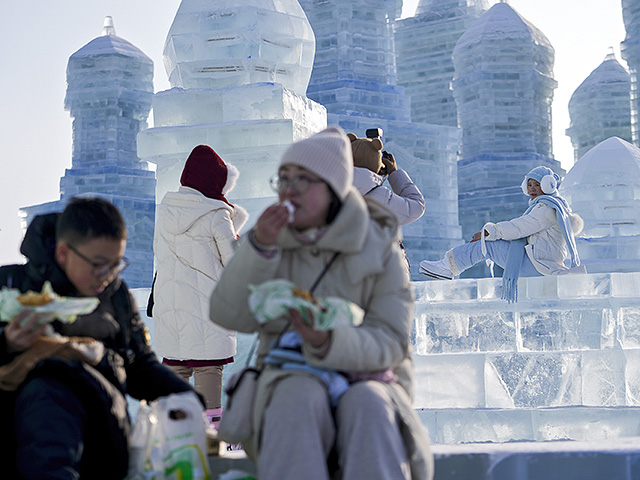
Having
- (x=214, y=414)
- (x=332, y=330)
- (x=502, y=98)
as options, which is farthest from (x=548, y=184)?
(x=502, y=98)

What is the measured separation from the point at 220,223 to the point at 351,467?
8.43 ft

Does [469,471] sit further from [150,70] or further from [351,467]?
[150,70]

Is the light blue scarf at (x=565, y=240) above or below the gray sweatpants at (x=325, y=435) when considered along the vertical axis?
above

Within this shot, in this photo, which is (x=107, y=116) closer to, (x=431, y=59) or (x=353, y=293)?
(x=431, y=59)

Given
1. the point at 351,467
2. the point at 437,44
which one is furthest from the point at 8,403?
the point at 437,44

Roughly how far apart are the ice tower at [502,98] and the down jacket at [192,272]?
82.1ft

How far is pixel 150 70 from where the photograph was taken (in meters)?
33.2

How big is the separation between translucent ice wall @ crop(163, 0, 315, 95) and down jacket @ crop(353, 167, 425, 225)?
6.74 ft

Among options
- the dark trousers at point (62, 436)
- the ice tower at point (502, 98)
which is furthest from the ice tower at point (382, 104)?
the dark trousers at point (62, 436)

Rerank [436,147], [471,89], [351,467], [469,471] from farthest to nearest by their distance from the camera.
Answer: [471,89]
[436,147]
[469,471]
[351,467]

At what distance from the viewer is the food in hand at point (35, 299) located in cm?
245

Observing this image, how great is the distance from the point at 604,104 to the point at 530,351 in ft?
93.3

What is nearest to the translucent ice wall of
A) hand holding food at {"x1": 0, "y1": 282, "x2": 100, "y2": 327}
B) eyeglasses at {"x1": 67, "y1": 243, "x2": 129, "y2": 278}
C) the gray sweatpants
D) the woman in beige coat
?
the woman in beige coat

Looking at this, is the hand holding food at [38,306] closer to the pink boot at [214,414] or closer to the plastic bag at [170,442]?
the plastic bag at [170,442]
